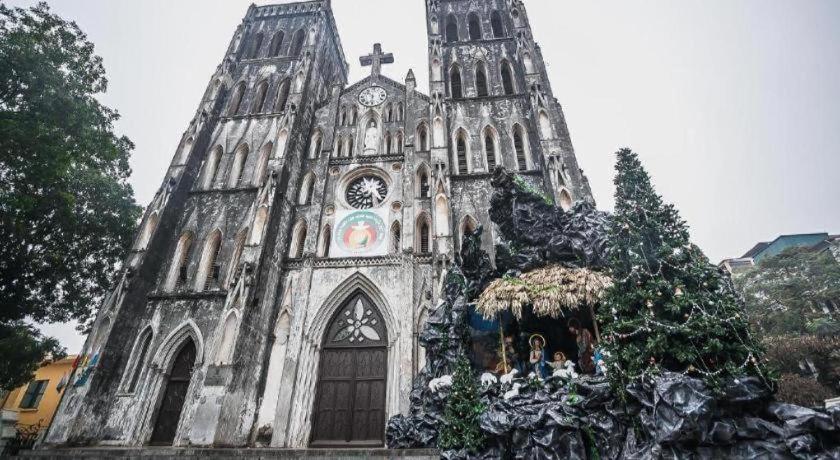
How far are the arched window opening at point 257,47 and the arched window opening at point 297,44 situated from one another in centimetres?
184

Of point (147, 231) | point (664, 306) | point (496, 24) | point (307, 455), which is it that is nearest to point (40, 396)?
point (147, 231)

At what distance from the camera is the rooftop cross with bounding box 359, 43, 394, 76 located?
62.4ft

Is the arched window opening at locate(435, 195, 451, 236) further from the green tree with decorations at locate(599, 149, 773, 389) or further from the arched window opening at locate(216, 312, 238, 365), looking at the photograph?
the arched window opening at locate(216, 312, 238, 365)

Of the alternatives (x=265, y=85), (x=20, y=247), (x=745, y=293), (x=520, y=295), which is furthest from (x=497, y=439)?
(x=745, y=293)

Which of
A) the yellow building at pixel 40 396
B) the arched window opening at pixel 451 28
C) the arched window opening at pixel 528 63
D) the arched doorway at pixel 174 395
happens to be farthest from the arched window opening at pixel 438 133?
the yellow building at pixel 40 396

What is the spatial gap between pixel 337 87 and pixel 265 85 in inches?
153

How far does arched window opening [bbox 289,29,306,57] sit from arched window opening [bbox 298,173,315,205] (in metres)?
8.69

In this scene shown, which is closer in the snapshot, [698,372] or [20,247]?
[698,372]

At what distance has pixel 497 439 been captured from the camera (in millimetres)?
6938

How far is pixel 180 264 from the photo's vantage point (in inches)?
558

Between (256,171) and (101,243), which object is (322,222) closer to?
(256,171)

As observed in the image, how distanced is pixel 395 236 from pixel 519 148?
6091 millimetres

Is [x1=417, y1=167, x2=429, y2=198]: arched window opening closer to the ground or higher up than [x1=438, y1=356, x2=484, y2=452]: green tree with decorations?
higher up

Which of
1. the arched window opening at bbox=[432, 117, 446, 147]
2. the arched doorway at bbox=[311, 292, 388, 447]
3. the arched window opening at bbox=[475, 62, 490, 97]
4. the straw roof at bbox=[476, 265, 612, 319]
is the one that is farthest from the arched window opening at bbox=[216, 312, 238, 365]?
the arched window opening at bbox=[475, 62, 490, 97]
